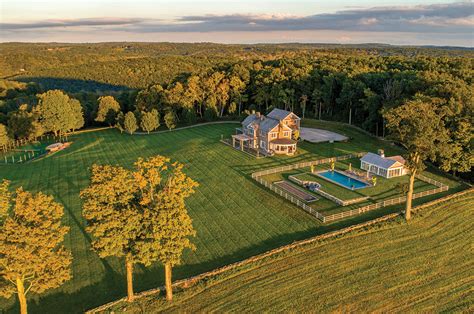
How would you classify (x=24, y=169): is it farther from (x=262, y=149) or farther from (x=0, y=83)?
(x=0, y=83)

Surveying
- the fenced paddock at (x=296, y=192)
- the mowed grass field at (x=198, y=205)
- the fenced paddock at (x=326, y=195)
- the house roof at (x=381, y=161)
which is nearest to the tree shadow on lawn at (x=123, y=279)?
Answer: the mowed grass field at (x=198, y=205)

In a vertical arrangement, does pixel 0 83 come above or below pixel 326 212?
above

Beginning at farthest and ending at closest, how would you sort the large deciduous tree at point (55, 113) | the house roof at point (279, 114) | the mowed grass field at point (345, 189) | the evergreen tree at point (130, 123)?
the evergreen tree at point (130, 123), the large deciduous tree at point (55, 113), the house roof at point (279, 114), the mowed grass field at point (345, 189)

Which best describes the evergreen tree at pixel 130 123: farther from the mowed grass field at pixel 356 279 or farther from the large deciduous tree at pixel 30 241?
the large deciduous tree at pixel 30 241

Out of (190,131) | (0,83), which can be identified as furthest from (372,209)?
(0,83)

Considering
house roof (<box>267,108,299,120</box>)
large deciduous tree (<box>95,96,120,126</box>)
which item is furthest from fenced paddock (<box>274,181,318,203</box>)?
large deciduous tree (<box>95,96,120,126</box>)

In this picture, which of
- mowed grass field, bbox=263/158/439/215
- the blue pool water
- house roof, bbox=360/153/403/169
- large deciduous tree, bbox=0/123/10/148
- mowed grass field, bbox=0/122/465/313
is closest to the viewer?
mowed grass field, bbox=0/122/465/313

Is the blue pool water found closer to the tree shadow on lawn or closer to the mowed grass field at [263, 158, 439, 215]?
the mowed grass field at [263, 158, 439, 215]
